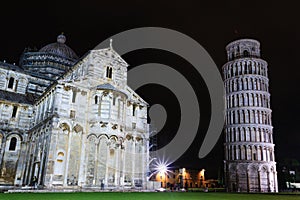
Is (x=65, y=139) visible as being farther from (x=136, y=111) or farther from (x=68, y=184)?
(x=136, y=111)

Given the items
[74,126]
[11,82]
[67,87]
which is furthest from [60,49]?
[74,126]

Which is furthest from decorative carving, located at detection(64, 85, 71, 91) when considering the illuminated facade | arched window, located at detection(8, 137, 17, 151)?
the illuminated facade

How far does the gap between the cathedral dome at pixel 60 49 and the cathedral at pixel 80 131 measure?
1229 cm

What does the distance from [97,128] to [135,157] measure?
21.8 ft

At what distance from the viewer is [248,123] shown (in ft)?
164

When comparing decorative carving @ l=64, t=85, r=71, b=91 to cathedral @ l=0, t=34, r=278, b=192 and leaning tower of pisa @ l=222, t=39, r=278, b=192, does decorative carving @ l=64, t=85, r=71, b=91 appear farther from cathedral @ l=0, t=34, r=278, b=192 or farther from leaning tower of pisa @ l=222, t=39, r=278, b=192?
leaning tower of pisa @ l=222, t=39, r=278, b=192

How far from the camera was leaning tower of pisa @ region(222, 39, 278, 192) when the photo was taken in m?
47.5

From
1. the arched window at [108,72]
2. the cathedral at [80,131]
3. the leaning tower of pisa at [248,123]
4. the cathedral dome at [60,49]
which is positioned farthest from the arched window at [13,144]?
the leaning tower of pisa at [248,123]

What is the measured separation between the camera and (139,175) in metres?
31.8

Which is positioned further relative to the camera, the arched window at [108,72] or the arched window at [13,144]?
the arched window at [13,144]

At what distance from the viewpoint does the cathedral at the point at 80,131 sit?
26.8 m

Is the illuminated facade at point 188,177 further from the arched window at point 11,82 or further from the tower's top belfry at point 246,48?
the arched window at point 11,82

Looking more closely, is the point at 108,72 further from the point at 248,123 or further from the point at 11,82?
the point at 248,123

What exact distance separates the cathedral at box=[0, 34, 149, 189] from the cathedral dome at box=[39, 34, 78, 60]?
12287 millimetres
